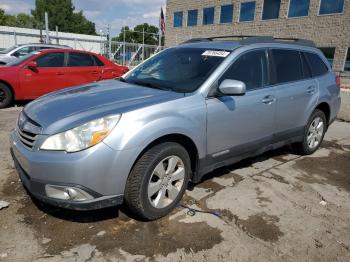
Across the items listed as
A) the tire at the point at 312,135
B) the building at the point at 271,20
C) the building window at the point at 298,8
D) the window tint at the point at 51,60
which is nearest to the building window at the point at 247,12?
the building at the point at 271,20

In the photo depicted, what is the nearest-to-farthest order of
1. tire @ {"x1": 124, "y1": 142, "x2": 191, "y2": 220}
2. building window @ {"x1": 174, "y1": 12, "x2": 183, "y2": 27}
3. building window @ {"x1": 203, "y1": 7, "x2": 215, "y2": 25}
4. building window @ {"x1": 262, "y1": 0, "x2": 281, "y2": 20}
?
tire @ {"x1": 124, "y1": 142, "x2": 191, "y2": 220}, building window @ {"x1": 262, "y1": 0, "x2": 281, "y2": 20}, building window @ {"x1": 203, "y1": 7, "x2": 215, "y2": 25}, building window @ {"x1": 174, "y1": 12, "x2": 183, "y2": 27}

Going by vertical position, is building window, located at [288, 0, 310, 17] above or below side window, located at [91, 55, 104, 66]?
above

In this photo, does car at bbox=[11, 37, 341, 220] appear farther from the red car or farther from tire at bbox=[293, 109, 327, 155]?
the red car

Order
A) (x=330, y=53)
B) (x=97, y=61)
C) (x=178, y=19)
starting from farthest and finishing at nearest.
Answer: (x=178, y=19)
(x=330, y=53)
(x=97, y=61)

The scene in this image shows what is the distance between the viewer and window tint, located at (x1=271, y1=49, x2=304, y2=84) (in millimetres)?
4289

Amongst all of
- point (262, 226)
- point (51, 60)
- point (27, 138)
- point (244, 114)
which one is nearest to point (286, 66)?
point (244, 114)

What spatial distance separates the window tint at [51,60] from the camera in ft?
27.0

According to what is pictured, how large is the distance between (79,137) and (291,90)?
301 centimetres

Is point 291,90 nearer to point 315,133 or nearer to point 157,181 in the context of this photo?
point 315,133

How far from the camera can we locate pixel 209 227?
3109mm

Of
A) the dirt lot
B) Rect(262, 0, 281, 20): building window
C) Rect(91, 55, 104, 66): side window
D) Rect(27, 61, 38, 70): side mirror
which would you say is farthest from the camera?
Rect(262, 0, 281, 20): building window

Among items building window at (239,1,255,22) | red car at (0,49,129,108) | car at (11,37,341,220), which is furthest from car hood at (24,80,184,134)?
building window at (239,1,255,22)

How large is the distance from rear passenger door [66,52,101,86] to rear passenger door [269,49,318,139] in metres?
5.75

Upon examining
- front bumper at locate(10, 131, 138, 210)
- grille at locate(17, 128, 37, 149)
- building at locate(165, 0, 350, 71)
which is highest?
building at locate(165, 0, 350, 71)
